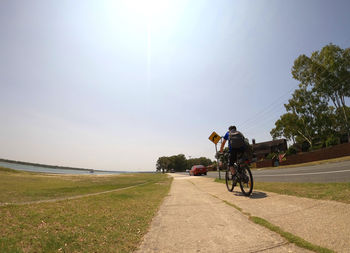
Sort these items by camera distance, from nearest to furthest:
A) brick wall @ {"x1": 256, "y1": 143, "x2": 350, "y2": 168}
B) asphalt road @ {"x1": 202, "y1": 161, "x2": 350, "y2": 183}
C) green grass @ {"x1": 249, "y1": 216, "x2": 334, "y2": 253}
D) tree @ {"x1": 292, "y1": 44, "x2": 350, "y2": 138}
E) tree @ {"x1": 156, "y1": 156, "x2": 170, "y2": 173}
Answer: green grass @ {"x1": 249, "y1": 216, "x2": 334, "y2": 253}
asphalt road @ {"x1": 202, "y1": 161, "x2": 350, "y2": 183}
brick wall @ {"x1": 256, "y1": 143, "x2": 350, "y2": 168}
tree @ {"x1": 292, "y1": 44, "x2": 350, "y2": 138}
tree @ {"x1": 156, "y1": 156, "x2": 170, "y2": 173}

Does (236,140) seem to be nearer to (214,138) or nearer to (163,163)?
(214,138)

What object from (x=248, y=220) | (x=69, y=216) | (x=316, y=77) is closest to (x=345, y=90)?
(x=316, y=77)

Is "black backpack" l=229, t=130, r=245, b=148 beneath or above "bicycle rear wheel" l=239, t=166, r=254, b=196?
above

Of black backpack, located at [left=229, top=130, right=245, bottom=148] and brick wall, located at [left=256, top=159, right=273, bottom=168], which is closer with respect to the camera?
black backpack, located at [left=229, top=130, right=245, bottom=148]

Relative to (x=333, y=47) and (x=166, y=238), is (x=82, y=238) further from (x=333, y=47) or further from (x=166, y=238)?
(x=333, y=47)

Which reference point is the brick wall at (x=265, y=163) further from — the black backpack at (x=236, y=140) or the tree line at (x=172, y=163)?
the tree line at (x=172, y=163)

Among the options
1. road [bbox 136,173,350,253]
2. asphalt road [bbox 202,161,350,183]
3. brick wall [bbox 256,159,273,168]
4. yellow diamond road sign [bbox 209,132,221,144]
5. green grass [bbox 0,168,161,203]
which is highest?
yellow diamond road sign [bbox 209,132,221,144]

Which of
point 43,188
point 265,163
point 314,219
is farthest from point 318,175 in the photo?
point 265,163

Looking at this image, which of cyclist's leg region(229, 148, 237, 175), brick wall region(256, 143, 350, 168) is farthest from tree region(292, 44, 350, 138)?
cyclist's leg region(229, 148, 237, 175)

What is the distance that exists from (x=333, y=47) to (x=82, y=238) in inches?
1532

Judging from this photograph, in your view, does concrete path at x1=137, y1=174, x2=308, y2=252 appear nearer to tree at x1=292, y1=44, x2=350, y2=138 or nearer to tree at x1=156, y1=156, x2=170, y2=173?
tree at x1=292, y1=44, x2=350, y2=138

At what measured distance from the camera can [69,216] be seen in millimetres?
3729

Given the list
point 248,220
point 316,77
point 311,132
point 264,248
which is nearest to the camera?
→ point 264,248

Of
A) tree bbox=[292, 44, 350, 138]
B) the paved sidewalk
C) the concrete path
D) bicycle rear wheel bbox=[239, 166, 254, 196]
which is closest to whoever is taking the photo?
the paved sidewalk
